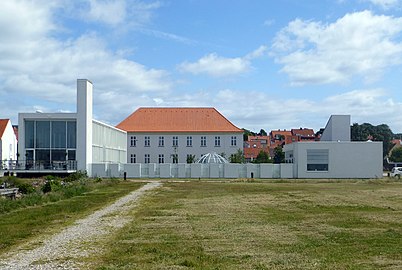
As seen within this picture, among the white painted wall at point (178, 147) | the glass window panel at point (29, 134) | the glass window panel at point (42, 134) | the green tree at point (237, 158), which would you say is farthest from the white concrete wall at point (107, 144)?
the green tree at point (237, 158)

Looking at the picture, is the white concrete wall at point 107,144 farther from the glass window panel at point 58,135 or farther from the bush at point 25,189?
the bush at point 25,189

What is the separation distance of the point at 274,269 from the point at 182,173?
66.7 meters

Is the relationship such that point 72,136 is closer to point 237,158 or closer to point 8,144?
point 8,144

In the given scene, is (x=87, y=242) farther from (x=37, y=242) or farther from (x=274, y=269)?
(x=274, y=269)

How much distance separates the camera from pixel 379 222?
60.2ft

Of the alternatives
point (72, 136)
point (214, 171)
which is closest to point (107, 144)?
point (72, 136)

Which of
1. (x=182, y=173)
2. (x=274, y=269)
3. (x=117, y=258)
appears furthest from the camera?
(x=182, y=173)

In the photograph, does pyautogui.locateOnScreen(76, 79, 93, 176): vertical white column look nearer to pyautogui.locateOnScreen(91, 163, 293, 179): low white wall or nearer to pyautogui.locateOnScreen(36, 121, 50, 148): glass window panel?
pyautogui.locateOnScreen(36, 121, 50, 148): glass window panel

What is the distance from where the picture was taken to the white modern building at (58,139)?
211 feet

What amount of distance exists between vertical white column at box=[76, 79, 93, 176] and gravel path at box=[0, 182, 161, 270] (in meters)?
44.9

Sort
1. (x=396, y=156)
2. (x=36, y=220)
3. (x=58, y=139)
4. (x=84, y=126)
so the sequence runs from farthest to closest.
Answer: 1. (x=396, y=156)
2. (x=58, y=139)
3. (x=84, y=126)
4. (x=36, y=220)

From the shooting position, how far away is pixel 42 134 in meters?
65.1

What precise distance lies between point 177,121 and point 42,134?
3526 centimetres

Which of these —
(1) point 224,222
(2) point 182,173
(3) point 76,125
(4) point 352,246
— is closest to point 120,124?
(2) point 182,173
